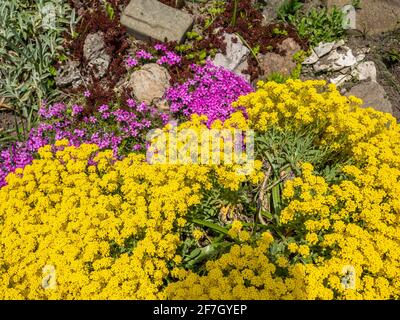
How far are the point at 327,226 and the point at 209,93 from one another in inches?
115

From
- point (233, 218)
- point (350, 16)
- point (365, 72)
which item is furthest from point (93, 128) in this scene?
point (350, 16)

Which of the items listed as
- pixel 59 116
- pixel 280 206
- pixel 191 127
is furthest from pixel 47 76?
pixel 280 206

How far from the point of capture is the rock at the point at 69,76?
5.86 meters

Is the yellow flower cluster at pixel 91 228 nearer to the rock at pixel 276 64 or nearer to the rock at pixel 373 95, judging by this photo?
the rock at pixel 276 64

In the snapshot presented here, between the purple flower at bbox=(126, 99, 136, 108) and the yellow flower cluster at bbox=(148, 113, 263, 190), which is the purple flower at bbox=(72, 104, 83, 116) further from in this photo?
the yellow flower cluster at bbox=(148, 113, 263, 190)

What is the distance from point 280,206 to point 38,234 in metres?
2.70

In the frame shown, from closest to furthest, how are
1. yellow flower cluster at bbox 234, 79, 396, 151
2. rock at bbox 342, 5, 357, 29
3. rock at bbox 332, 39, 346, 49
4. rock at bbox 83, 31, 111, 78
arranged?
1. yellow flower cluster at bbox 234, 79, 396, 151
2. rock at bbox 83, 31, 111, 78
3. rock at bbox 332, 39, 346, 49
4. rock at bbox 342, 5, 357, 29

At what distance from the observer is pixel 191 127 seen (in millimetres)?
4367

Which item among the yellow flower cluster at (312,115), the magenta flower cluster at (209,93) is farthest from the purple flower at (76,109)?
the yellow flower cluster at (312,115)

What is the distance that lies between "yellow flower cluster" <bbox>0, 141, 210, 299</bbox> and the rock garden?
0.02 metres

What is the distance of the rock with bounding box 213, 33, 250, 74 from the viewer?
20.4 ft

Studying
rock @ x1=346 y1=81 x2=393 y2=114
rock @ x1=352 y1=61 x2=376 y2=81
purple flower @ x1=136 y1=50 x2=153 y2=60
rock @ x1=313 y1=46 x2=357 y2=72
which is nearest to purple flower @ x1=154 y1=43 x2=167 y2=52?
purple flower @ x1=136 y1=50 x2=153 y2=60

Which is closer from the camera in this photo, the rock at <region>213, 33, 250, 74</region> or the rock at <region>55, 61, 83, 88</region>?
the rock at <region>55, 61, 83, 88</region>

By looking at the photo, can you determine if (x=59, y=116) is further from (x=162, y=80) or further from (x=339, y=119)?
(x=339, y=119)
